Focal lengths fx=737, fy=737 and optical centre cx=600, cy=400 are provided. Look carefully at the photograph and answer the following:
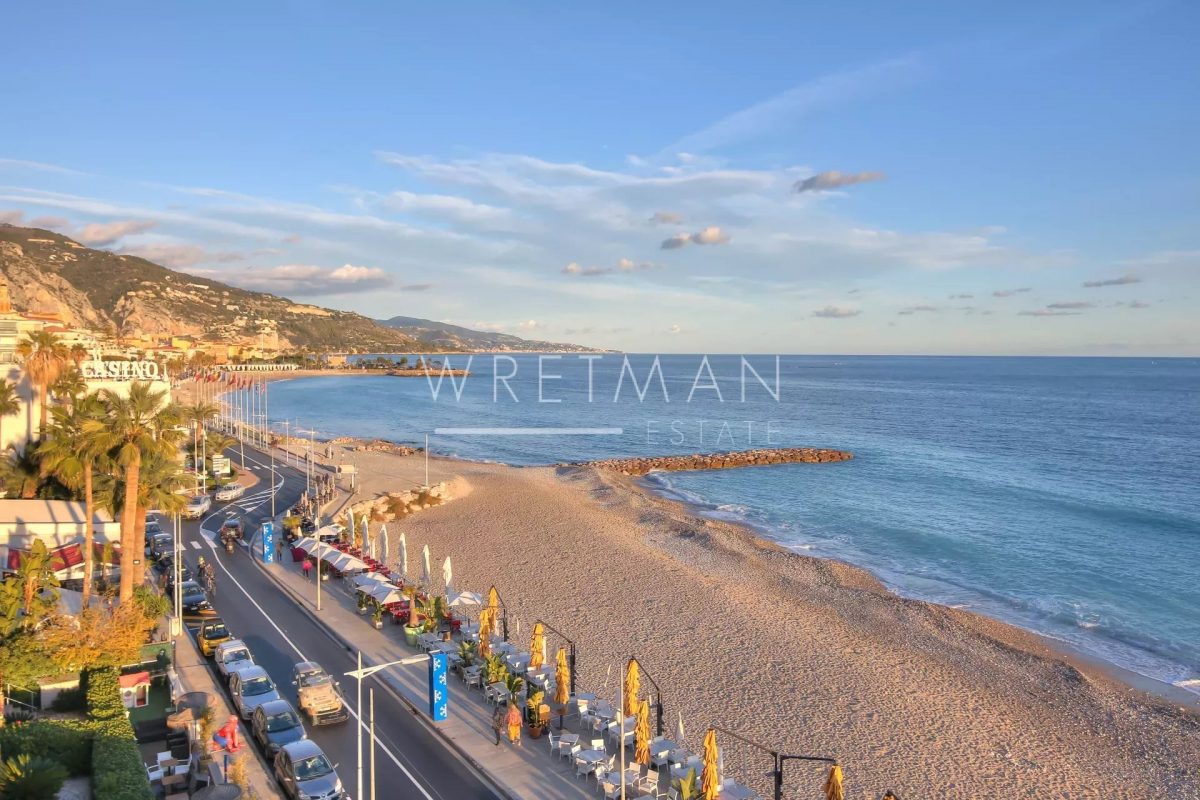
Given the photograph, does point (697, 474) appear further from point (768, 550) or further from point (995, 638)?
point (995, 638)

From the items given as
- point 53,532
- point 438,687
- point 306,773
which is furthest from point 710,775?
point 53,532

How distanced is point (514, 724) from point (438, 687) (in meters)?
1.91

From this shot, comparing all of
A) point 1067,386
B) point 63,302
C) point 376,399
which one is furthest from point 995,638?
point 63,302

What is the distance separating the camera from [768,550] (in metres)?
38.3

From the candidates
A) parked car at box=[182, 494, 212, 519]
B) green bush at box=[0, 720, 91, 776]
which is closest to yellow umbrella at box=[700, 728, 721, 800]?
green bush at box=[0, 720, 91, 776]

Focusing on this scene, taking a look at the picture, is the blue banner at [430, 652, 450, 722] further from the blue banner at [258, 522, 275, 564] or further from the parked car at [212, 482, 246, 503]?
A: the parked car at [212, 482, 246, 503]

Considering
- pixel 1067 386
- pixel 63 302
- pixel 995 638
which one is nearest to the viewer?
pixel 995 638

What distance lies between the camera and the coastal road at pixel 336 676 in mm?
14359

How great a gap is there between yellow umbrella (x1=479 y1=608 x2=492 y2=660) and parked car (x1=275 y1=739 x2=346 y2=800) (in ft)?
19.0

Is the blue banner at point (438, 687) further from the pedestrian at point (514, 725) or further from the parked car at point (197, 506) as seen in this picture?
the parked car at point (197, 506)

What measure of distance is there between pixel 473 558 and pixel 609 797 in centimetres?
2049

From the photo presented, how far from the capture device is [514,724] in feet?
52.5

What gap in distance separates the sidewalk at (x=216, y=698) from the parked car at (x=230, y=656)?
1.20ft

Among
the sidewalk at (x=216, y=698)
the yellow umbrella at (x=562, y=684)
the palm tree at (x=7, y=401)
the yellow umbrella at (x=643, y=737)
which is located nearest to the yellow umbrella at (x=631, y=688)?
the yellow umbrella at (x=643, y=737)
